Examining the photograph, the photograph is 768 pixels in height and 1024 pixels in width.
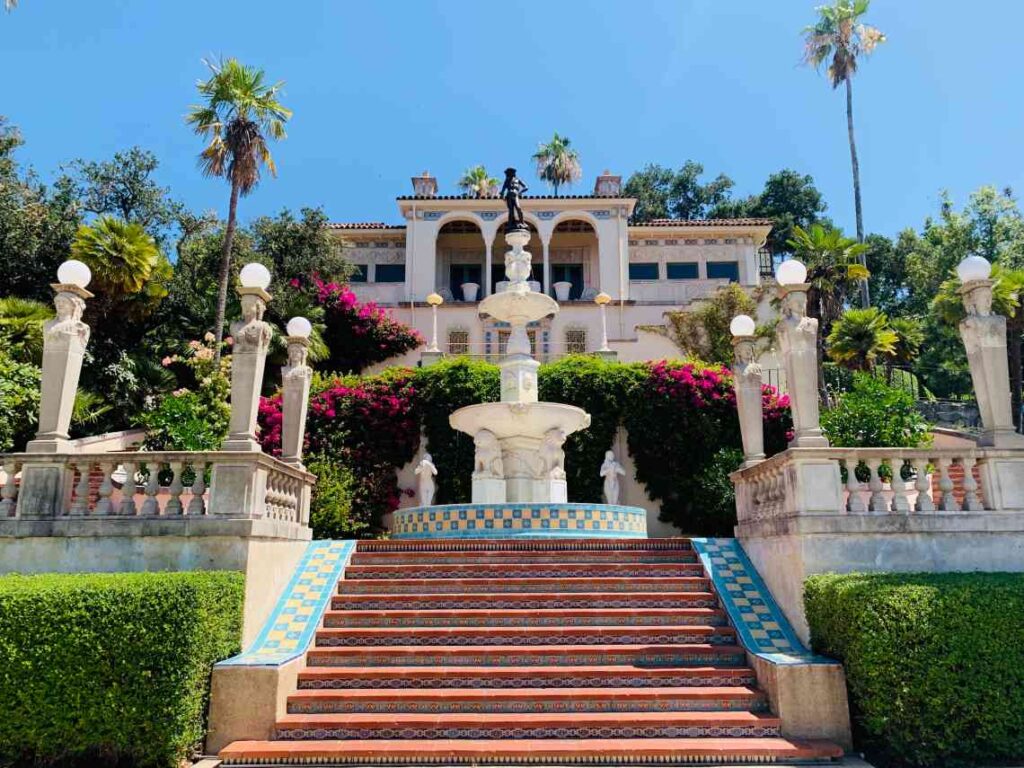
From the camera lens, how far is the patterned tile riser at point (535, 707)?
6957 mm

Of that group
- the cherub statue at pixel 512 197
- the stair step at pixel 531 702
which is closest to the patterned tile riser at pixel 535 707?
the stair step at pixel 531 702

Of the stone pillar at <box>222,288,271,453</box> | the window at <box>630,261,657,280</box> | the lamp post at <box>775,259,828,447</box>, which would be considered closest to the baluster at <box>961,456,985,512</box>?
the lamp post at <box>775,259,828,447</box>

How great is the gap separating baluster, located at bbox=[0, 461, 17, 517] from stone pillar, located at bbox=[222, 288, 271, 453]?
2310mm

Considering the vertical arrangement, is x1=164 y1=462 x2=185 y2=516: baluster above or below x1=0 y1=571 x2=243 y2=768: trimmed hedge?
above

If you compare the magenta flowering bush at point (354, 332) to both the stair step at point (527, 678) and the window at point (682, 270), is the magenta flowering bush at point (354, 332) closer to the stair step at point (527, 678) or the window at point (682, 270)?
the window at point (682, 270)

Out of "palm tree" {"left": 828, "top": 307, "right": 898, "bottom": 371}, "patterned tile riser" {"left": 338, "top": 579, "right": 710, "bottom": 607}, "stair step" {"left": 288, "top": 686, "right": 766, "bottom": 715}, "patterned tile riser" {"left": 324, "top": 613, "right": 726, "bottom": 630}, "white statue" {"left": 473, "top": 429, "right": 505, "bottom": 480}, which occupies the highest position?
"palm tree" {"left": 828, "top": 307, "right": 898, "bottom": 371}

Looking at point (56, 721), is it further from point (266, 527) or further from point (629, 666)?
point (629, 666)

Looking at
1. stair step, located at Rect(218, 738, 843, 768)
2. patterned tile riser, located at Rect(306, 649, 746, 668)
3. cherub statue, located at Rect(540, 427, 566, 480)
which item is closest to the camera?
stair step, located at Rect(218, 738, 843, 768)

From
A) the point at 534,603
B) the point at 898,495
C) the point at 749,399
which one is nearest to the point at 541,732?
the point at 534,603

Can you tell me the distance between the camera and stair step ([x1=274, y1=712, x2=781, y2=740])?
6625 mm

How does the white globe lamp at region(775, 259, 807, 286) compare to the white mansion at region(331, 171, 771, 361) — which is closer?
the white globe lamp at region(775, 259, 807, 286)

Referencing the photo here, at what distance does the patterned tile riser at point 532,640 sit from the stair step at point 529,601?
1.97ft

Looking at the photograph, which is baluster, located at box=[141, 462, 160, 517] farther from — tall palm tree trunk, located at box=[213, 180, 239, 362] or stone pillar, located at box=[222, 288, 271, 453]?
tall palm tree trunk, located at box=[213, 180, 239, 362]

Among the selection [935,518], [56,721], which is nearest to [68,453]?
[56,721]
